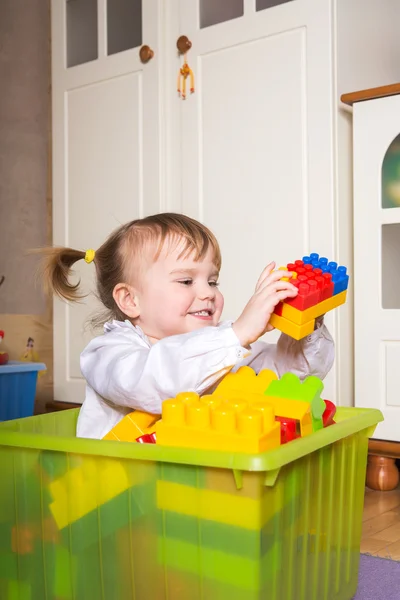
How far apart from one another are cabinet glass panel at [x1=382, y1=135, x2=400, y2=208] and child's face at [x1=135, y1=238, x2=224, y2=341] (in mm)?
672

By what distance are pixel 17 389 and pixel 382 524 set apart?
3.08 feet

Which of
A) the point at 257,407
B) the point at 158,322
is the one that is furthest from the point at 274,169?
the point at 257,407

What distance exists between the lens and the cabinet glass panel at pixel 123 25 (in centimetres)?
203

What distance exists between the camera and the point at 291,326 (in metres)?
0.87

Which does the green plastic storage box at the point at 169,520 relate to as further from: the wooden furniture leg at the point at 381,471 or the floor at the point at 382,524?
the wooden furniture leg at the point at 381,471

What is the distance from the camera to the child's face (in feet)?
3.41

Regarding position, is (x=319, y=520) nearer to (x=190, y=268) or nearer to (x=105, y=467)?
(x=105, y=467)

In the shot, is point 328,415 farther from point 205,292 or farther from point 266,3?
point 266,3

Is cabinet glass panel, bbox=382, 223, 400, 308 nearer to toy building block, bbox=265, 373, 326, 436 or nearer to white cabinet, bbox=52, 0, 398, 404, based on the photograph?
white cabinet, bbox=52, 0, 398, 404

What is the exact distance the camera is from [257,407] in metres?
0.72

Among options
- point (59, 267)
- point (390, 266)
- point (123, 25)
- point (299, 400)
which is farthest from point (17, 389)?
point (299, 400)

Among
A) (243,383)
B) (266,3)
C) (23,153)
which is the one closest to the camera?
(243,383)

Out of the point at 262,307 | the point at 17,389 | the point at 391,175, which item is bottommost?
the point at 17,389

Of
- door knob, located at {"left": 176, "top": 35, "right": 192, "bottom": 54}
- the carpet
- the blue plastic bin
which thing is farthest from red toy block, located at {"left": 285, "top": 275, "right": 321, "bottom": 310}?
door knob, located at {"left": 176, "top": 35, "right": 192, "bottom": 54}
